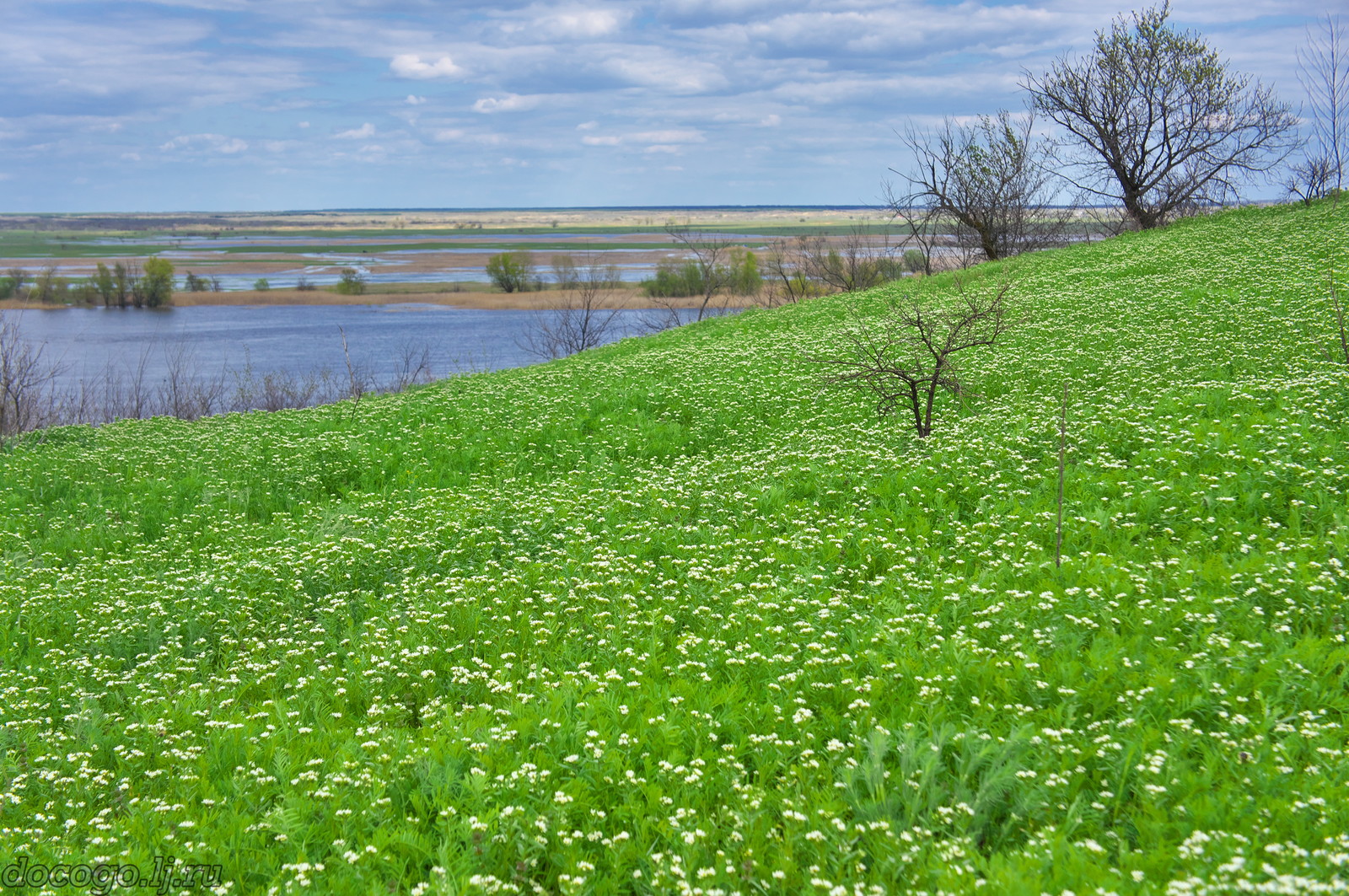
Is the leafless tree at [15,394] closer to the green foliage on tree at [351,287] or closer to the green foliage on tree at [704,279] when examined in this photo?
the green foliage on tree at [704,279]

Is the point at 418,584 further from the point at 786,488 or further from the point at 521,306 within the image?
the point at 521,306

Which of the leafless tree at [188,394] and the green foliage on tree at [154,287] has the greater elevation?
the green foliage on tree at [154,287]

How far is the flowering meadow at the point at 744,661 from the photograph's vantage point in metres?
4.09

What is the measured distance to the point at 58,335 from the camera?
7844cm

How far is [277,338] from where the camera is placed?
8081 cm

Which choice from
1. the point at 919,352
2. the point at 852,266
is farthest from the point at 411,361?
the point at 919,352

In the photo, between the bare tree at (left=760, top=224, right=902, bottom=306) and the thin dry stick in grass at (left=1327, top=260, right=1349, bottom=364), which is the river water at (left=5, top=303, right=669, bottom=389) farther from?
the thin dry stick in grass at (left=1327, top=260, right=1349, bottom=364)

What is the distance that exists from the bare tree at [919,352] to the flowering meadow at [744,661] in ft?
3.05

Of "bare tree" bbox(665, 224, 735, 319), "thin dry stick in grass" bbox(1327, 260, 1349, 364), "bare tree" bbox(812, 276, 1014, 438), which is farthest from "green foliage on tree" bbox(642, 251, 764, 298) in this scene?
"thin dry stick in grass" bbox(1327, 260, 1349, 364)

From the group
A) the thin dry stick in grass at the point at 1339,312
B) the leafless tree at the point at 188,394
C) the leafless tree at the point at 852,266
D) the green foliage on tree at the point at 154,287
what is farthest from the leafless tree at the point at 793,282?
the green foliage on tree at the point at 154,287

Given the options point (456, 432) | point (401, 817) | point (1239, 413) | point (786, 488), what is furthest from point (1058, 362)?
point (401, 817)

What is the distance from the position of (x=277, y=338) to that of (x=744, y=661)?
85.3m

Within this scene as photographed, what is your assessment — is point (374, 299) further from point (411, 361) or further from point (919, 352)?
point (919, 352)

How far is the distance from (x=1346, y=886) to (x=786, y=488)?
7010 mm
